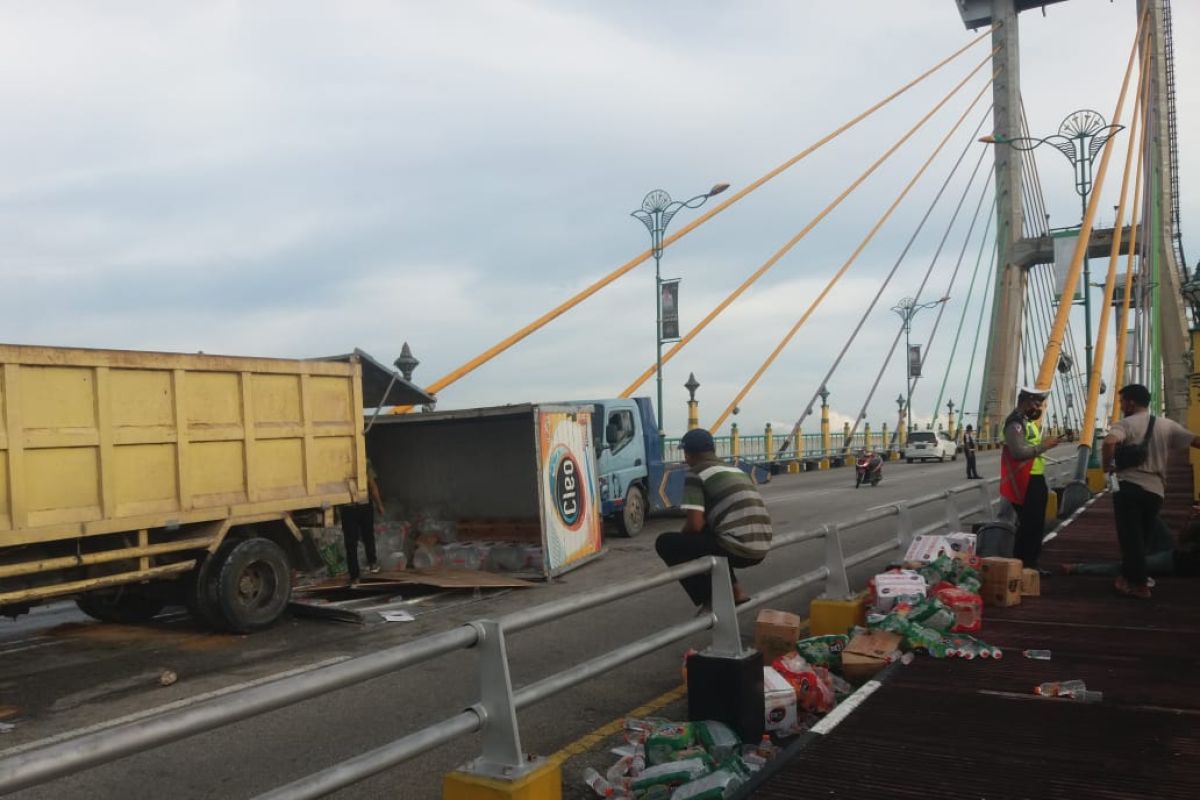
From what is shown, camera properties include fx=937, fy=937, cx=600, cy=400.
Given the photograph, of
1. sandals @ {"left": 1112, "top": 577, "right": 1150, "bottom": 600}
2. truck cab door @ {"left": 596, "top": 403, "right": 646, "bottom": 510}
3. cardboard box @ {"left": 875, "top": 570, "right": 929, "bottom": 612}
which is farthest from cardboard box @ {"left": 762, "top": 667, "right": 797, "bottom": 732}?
truck cab door @ {"left": 596, "top": 403, "right": 646, "bottom": 510}

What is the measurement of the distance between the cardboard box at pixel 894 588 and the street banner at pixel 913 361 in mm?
49211

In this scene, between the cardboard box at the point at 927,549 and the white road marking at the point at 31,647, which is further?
the white road marking at the point at 31,647

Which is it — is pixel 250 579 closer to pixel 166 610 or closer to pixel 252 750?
pixel 166 610

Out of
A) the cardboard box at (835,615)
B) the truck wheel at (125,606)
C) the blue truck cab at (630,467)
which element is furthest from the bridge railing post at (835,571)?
the blue truck cab at (630,467)

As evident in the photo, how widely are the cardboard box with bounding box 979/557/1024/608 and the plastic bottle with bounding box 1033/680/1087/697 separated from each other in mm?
2300

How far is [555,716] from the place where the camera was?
566 cm

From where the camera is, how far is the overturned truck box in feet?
38.5

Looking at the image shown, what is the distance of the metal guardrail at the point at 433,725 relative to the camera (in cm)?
202

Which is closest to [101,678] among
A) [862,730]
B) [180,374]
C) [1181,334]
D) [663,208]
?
[180,374]

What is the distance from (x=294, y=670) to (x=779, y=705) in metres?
4.01

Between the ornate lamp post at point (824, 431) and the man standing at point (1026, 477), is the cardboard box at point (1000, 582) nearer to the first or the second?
the man standing at point (1026, 477)

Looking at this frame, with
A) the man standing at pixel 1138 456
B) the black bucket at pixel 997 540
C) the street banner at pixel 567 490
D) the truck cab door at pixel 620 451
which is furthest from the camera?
the truck cab door at pixel 620 451

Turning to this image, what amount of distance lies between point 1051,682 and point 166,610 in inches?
345

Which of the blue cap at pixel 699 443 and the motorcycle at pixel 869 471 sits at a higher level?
the blue cap at pixel 699 443
